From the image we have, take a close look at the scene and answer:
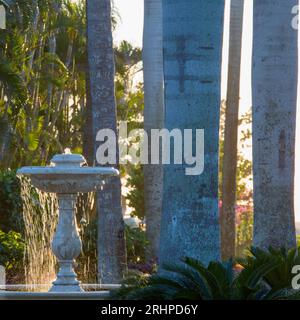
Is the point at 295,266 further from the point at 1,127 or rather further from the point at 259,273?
the point at 1,127

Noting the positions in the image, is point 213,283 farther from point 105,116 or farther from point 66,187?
point 105,116

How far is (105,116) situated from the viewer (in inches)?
A: 827

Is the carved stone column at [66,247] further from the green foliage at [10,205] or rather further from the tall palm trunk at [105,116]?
the green foliage at [10,205]

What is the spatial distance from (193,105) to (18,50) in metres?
20.2

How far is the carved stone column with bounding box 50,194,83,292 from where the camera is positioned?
17.9m

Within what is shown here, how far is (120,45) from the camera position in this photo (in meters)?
47.1

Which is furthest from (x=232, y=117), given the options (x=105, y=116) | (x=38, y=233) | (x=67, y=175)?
(x=67, y=175)

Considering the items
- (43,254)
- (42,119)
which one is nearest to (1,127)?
(43,254)

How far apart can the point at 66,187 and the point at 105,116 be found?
3.31 meters

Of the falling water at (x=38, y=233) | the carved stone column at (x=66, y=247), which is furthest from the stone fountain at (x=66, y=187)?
the falling water at (x=38, y=233)

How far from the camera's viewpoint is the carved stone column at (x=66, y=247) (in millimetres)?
17922

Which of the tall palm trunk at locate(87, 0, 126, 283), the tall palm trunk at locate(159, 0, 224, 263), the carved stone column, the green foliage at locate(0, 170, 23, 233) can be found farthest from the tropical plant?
the tall palm trunk at locate(159, 0, 224, 263)

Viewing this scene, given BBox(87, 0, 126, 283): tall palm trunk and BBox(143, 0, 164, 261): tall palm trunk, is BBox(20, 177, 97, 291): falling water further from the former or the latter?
BBox(143, 0, 164, 261): tall palm trunk

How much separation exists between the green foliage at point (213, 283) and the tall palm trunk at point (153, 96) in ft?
39.3
